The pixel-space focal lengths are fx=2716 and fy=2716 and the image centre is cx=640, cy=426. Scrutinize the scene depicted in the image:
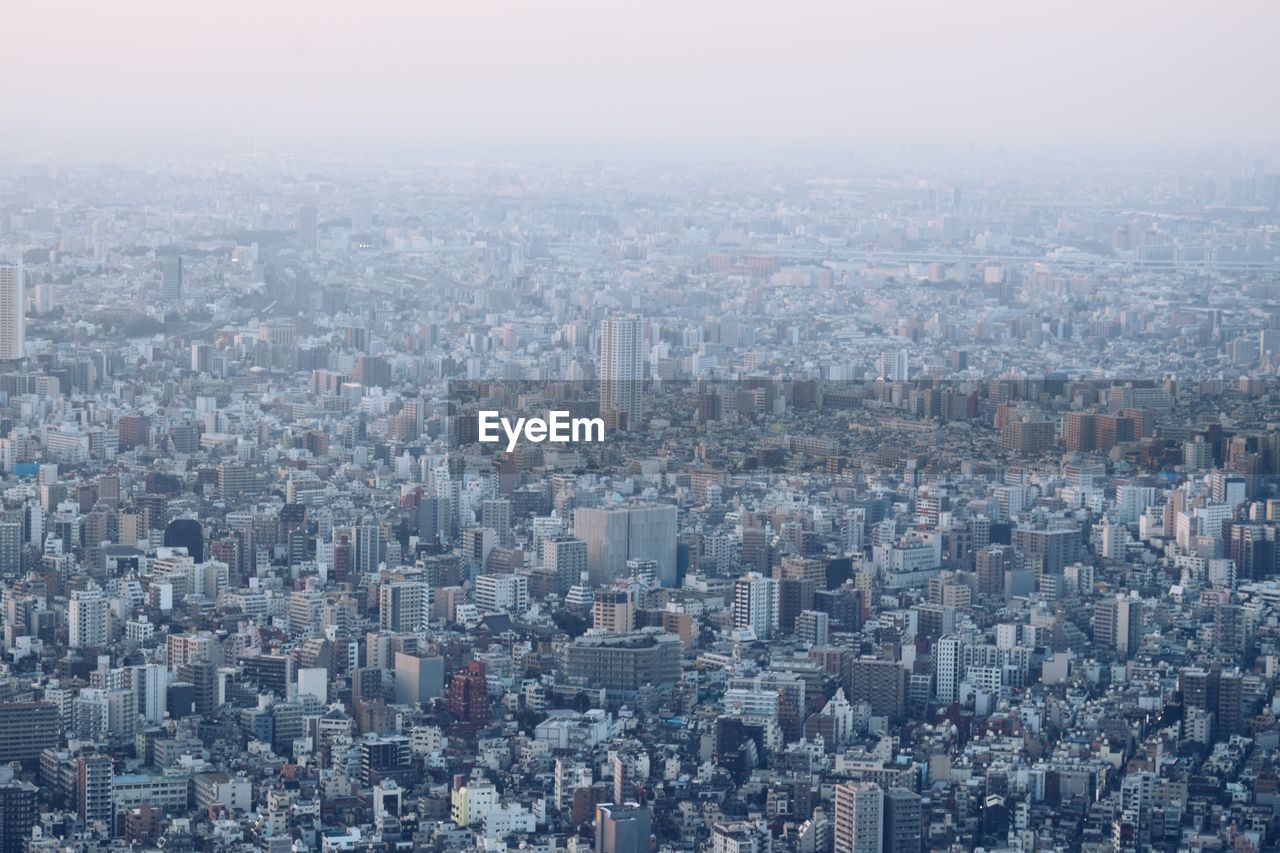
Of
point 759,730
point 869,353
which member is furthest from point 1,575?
point 869,353

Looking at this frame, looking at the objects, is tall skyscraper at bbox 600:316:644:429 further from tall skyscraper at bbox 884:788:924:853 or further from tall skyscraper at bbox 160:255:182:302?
tall skyscraper at bbox 884:788:924:853

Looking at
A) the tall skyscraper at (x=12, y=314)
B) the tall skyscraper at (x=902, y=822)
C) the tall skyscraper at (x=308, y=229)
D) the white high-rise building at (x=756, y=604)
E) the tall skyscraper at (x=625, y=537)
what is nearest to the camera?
the tall skyscraper at (x=902, y=822)

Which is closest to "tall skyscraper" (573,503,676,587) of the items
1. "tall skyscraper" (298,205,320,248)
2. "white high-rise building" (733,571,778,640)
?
"white high-rise building" (733,571,778,640)

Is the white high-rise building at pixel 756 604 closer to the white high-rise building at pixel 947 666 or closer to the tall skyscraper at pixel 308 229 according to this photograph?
the white high-rise building at pixel 947 666

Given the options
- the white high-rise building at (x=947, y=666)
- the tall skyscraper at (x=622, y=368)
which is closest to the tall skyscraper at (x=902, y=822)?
the white high-rise building at (x=947, y=666)

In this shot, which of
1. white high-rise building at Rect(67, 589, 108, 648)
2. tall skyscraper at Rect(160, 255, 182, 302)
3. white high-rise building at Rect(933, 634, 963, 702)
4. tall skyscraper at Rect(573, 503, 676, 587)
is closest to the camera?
white high-rise building at Rect(933, 634, 963, 702)

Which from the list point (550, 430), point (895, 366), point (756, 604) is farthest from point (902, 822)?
point (895, 366)
